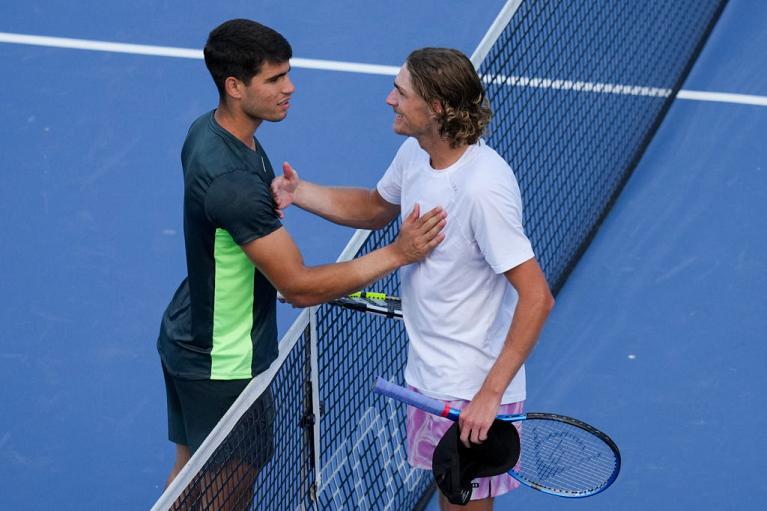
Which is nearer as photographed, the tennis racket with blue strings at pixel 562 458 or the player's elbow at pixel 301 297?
the player's elbow at pixel 301 297

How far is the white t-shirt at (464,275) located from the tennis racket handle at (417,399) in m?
0.11

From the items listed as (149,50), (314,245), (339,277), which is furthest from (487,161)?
(149,50)

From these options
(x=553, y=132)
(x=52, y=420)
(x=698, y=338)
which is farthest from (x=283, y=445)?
(x=553, y=132)

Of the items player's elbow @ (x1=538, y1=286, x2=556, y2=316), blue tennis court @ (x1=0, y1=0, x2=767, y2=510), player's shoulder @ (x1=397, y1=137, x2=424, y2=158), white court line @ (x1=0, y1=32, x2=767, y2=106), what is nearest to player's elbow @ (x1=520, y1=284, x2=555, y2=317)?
player's elbow @ (x1=538, y1=286, x2=556, y2=316)

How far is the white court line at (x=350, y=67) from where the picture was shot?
6.56 m

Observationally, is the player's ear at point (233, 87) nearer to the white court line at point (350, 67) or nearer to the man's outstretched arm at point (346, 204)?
the man's outstretched arm at point (346, 204)

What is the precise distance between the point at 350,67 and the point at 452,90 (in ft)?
12.9

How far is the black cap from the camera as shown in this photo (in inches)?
139

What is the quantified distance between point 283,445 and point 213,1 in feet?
15.8

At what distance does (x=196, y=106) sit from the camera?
7.12 metres

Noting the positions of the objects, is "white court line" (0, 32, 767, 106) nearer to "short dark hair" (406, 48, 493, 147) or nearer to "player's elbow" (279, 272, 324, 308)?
"short dark hair" (406, 48, 493, 147)

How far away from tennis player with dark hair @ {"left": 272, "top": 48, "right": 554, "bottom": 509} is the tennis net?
36 centimetres

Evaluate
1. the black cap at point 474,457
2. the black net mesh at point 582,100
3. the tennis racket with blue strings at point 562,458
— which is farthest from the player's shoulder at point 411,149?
the black net mesh at point 582,100

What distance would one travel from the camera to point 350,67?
7.32 meters
